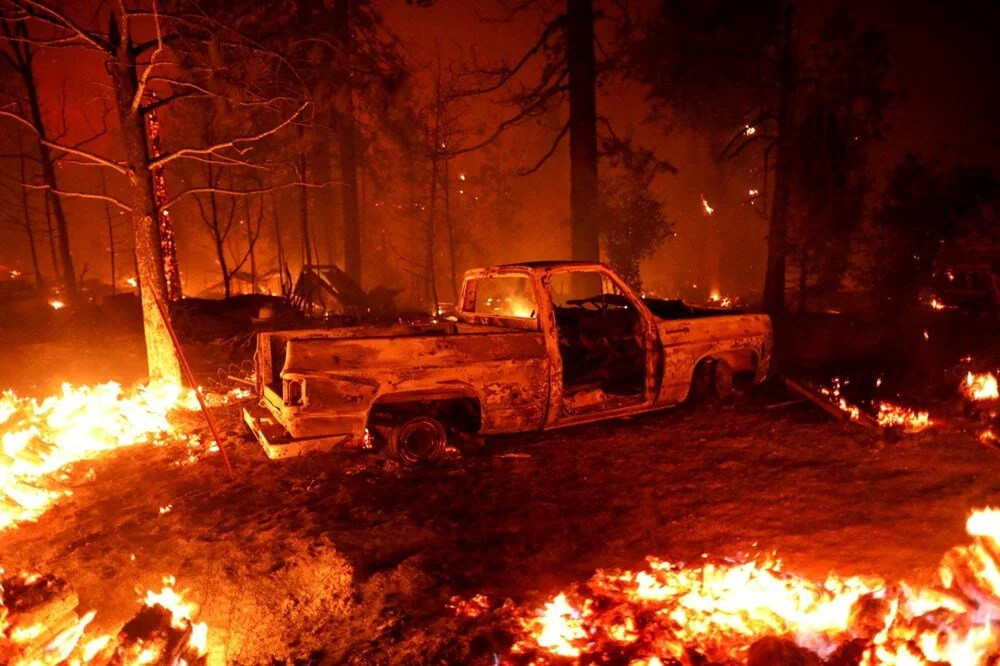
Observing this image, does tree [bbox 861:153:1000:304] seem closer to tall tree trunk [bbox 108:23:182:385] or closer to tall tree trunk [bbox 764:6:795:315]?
tall tree trunk [bbox 764:6:795:315]

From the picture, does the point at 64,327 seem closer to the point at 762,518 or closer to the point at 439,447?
the point at 439,447

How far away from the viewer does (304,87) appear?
928cm

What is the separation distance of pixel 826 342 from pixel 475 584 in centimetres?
1080


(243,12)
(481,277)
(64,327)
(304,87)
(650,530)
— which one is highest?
(243,12)

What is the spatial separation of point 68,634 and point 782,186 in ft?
49.2

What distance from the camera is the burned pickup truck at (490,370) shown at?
5215 millimetres

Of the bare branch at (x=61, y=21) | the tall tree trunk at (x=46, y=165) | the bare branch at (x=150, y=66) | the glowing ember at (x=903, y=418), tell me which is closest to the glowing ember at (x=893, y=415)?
the glowing ember at (x=903, y=418)

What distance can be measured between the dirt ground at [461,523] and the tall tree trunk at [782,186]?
8.64 metres

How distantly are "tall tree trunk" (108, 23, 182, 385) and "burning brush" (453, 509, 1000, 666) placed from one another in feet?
22.7

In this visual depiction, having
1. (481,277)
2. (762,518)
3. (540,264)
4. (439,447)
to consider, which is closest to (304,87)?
(481,277)

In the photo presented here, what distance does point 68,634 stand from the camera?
324 cm

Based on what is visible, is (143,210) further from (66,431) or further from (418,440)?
(418,440)

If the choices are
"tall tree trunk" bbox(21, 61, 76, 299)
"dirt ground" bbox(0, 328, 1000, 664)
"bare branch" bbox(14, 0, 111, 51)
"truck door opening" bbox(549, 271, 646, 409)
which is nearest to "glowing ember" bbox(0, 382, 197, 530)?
"dirt ground" bbox(0, 328, 1000, 664)

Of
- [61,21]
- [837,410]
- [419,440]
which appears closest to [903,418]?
[837,410]
